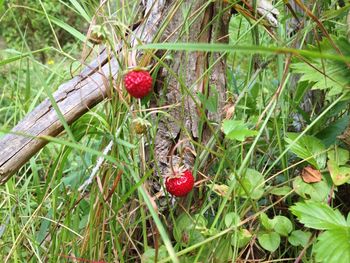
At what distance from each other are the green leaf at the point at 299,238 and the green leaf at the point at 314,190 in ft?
0.23

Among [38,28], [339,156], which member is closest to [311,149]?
[339,156]

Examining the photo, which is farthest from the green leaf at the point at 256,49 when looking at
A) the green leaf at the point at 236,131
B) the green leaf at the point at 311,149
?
the green leaf at the point at 311,149

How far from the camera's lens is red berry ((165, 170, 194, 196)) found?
34.5 inches

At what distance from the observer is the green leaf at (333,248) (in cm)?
83

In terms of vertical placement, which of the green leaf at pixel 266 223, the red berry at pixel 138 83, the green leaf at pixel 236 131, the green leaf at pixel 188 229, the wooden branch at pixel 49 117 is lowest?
the green leaf at pixel 266 223

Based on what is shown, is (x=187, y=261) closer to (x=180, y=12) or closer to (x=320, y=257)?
(x=320, y=257)

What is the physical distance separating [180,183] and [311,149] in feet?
1.09

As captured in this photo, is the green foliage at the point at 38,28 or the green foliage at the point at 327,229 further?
the green foliage at the point at 38,28

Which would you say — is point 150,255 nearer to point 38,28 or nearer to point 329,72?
point 329,72

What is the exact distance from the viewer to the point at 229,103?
1.10 meters

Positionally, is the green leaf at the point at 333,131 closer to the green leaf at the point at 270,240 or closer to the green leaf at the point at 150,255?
the green leaf at the point at 270,240

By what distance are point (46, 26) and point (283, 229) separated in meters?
4.43

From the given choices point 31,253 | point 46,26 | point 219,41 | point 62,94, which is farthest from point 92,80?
point 46,26

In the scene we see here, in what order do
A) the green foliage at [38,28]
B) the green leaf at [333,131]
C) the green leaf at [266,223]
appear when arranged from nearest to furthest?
the green leaf at [266,223] < the green leaf at [333,131] < the green foliage at [38,28]
